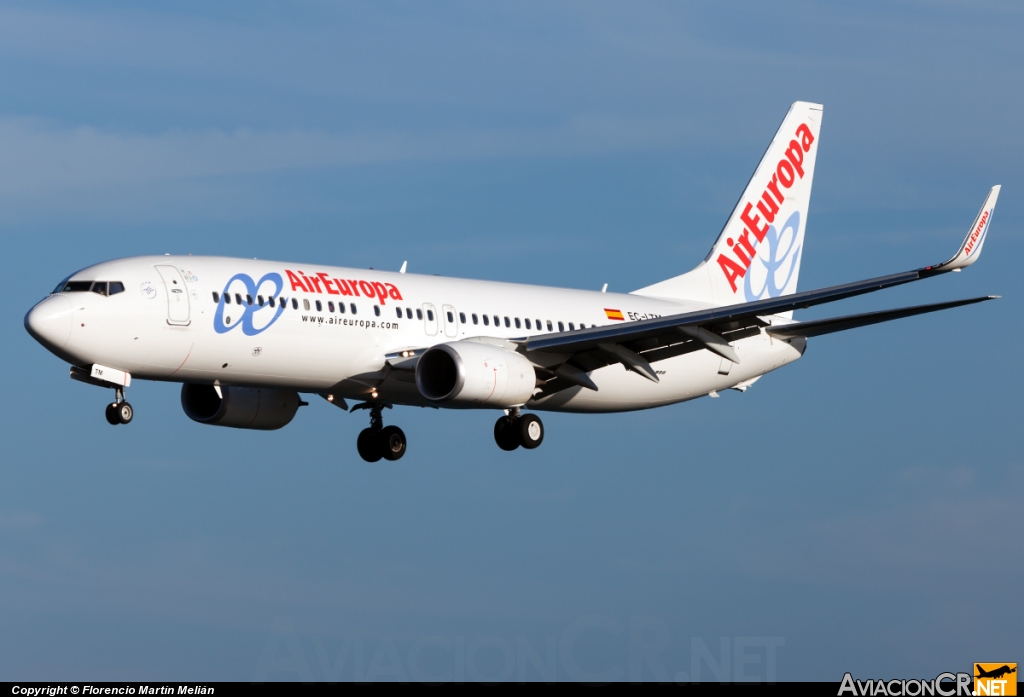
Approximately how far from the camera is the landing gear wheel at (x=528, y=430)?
47.3 meters

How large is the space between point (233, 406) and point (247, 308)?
260 inches

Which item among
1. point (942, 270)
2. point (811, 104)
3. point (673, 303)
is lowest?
point (942, 270)

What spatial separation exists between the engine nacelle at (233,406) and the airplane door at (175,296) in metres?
6.83

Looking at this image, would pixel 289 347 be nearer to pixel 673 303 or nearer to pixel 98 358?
pixel 98 358

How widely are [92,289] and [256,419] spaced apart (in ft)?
28.6

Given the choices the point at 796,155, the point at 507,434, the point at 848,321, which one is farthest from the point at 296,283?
the point at 796,155

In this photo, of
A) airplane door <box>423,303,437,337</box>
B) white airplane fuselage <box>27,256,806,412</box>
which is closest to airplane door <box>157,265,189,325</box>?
white airplane fuselage <box>27,256,806,412</box>

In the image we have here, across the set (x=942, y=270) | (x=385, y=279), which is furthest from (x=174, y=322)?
(x=942, y=270)

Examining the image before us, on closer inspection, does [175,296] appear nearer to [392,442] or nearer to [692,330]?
[392,442]

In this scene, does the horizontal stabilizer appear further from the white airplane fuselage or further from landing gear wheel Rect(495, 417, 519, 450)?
landing gear wheel Rect(495, 417, 519, 450)

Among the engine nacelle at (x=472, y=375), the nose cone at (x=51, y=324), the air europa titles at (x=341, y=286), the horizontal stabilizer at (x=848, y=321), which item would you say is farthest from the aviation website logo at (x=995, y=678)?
the nose cone at (x=51, y=324)

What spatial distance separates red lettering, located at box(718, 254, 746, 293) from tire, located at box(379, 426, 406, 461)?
13.0 metres

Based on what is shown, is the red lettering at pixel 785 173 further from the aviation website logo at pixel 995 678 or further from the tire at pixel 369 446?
the aviation website logo at pixel 995 678

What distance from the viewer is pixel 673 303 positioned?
54.0 metres
